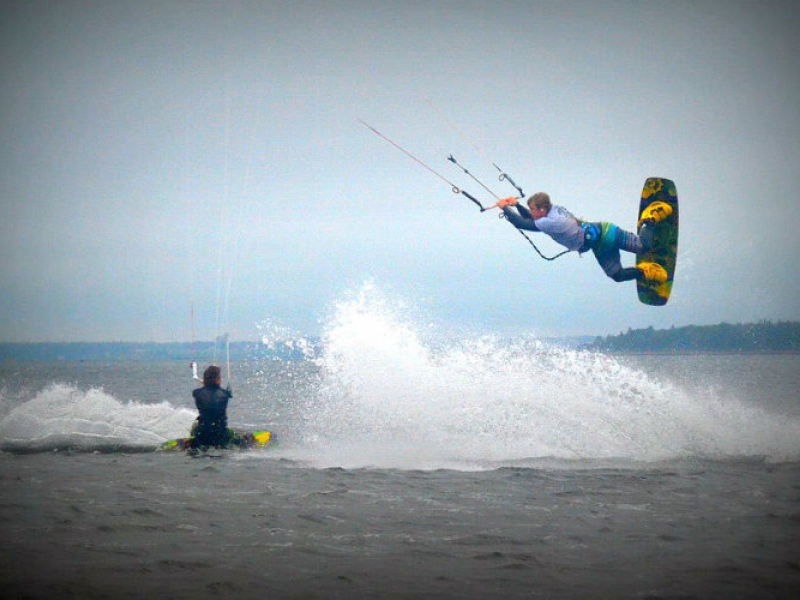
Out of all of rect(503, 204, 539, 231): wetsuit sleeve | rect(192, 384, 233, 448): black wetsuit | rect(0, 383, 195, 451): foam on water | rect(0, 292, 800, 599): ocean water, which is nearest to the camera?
rect(0, 292, 800, 599): ocean water

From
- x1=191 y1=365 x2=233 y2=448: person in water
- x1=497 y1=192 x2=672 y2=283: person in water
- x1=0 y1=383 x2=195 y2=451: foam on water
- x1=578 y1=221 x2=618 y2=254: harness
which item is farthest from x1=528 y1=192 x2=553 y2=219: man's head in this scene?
x1=0 y1=383 x2=195 y2=451: foam on water

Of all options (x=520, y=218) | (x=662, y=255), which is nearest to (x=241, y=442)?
(x=520, y=218)

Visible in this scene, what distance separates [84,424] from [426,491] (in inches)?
456

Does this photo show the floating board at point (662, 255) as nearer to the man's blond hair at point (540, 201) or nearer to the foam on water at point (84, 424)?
the man's blond hair at point (540, 201)

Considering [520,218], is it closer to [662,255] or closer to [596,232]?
[596,232]

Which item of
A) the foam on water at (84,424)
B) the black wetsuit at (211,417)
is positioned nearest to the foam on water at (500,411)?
the black wetsuit at (211,417)

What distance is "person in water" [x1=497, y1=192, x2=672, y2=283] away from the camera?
12594mm

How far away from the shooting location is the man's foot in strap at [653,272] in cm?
1384

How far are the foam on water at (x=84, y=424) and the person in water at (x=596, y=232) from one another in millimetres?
10166

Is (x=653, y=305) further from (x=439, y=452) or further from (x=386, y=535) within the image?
(x=386, y=535)

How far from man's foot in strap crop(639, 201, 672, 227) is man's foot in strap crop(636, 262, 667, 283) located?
2.53 feet

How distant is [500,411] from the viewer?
17.4 meters

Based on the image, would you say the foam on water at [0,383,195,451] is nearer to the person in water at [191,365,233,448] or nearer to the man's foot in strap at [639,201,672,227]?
the person in water at [191,365,233,448]

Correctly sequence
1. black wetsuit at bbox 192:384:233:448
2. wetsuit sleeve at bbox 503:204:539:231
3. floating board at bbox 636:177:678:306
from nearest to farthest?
wetsuit sleeve at bbox 503:204:539:231, floating board at bbox 636:177:678:306, black wetsuit at bbox 192:384:233:448
